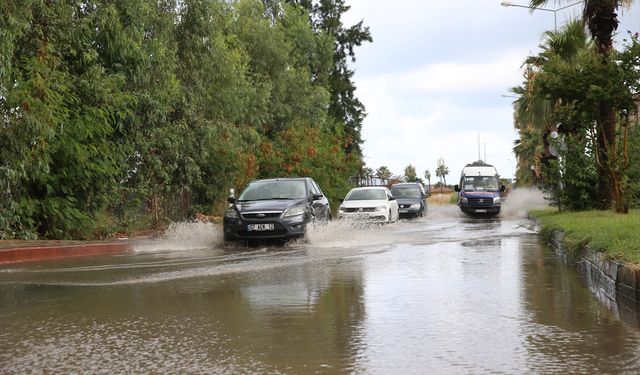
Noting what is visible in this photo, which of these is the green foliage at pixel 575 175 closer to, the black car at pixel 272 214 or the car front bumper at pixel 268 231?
the black car at pixel 272 214

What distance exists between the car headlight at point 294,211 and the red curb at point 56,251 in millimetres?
3911

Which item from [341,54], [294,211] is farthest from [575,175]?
[341,54]

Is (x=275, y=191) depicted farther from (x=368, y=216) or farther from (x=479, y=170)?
(x=479, y=170)

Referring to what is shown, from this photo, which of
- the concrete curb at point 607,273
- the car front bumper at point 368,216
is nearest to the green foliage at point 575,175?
the car front bumper at point 368,216

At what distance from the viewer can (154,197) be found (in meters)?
26.7

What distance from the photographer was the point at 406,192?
3822 centimetres

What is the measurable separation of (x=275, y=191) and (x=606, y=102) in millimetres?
9788

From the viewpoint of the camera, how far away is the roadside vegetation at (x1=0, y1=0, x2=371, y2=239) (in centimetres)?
1705

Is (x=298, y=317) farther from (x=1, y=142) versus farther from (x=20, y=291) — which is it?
(x=1, y=142)

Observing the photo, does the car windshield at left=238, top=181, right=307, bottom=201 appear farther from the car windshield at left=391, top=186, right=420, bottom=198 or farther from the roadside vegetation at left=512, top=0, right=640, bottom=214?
the car windshield at left=391, top=186, right=420, bottom=198

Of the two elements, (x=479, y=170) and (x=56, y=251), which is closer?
(x=56, y=251)

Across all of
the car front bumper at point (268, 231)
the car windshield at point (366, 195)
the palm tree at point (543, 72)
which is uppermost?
the palm tree at point (543, 72)

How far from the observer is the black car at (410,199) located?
119 feet

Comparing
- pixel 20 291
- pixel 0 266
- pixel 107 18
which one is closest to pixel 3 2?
pixel 107 18
